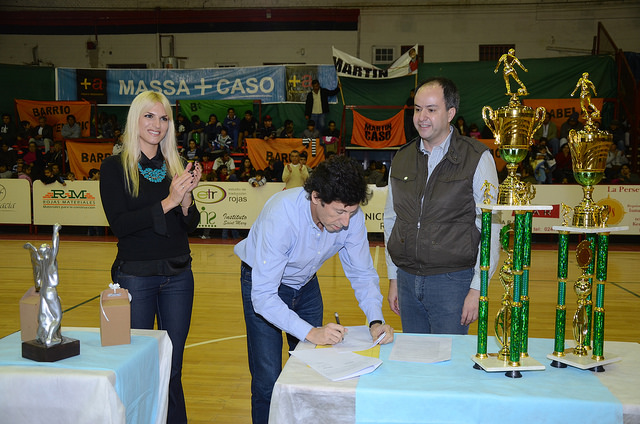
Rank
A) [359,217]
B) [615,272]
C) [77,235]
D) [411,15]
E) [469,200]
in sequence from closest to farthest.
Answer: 1. [359,217]
2. [469,200]
3. [615,272]
4. [77,235]
5. [411,15]

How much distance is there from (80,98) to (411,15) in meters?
9.57

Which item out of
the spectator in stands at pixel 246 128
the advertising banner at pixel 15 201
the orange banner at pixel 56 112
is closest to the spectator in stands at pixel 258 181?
the spectator in stands at pixel 246 128

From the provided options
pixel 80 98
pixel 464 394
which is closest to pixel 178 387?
pixel 464 394

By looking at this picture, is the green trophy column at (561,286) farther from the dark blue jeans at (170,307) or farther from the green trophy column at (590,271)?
the dark blue jeans at (170,307)

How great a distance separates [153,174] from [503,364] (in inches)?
71.7

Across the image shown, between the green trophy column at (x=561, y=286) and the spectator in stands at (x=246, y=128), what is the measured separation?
490 inches

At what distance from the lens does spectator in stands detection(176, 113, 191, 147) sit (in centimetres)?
1406

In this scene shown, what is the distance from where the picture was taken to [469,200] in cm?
268

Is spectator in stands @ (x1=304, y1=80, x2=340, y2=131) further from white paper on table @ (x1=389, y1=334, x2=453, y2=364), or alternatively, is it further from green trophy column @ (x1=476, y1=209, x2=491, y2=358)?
green trophy column @ (x1=476, y1=209, x2=491, y2=358)

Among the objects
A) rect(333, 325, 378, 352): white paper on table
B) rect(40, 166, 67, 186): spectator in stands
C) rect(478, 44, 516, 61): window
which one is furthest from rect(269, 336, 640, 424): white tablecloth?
rect(478, 44, 516, 61): window

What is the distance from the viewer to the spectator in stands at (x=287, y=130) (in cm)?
1372

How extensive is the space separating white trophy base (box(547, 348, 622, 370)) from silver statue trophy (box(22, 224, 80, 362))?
1.66 m

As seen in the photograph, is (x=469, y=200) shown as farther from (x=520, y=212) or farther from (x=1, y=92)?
(x=1, y=92)

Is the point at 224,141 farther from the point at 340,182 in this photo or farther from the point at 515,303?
the point at 515,303
